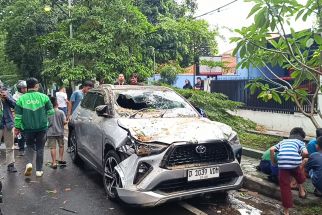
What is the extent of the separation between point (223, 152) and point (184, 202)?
3.29 feet

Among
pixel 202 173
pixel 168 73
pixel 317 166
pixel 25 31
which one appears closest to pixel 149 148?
pixel 202 173

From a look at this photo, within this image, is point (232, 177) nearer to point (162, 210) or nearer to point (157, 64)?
point (162, 210)

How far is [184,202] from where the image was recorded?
534cm

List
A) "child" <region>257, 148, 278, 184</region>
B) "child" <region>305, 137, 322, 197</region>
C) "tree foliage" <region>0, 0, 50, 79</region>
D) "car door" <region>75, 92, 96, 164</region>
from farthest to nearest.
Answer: "tree foliage" <region>0, 0, 50, 79</region> → "car door" <region>75, 92, 96, 164</region> → "child" <region>257, 148, 278, 184</region> → "child" <region>305, 137, 322, 197</region>

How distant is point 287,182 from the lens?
479cm

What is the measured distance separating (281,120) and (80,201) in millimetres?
8049

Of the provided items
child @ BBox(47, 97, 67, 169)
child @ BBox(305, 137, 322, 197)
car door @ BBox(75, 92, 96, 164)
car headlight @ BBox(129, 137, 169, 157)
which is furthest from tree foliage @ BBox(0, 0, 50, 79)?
child @ BBox(305, 137, 322, 197)

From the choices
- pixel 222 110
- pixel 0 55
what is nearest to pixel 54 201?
pixel 222 110

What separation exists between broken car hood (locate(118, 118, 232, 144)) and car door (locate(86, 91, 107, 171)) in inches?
28.0

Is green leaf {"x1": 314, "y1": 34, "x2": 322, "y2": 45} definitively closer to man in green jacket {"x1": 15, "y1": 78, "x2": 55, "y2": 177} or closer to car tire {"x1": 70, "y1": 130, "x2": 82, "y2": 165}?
man in green jacket {"x1": 15, "y1": 78, "x2": 55, "y2": 177}

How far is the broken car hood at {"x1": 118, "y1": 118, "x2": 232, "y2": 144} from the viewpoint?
15.5 feet

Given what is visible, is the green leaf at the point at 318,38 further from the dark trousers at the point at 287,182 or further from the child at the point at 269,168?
the child at the point at 269,168

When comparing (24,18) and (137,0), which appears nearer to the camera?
(24,18)

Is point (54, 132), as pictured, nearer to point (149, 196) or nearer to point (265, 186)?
point (149, 196)
